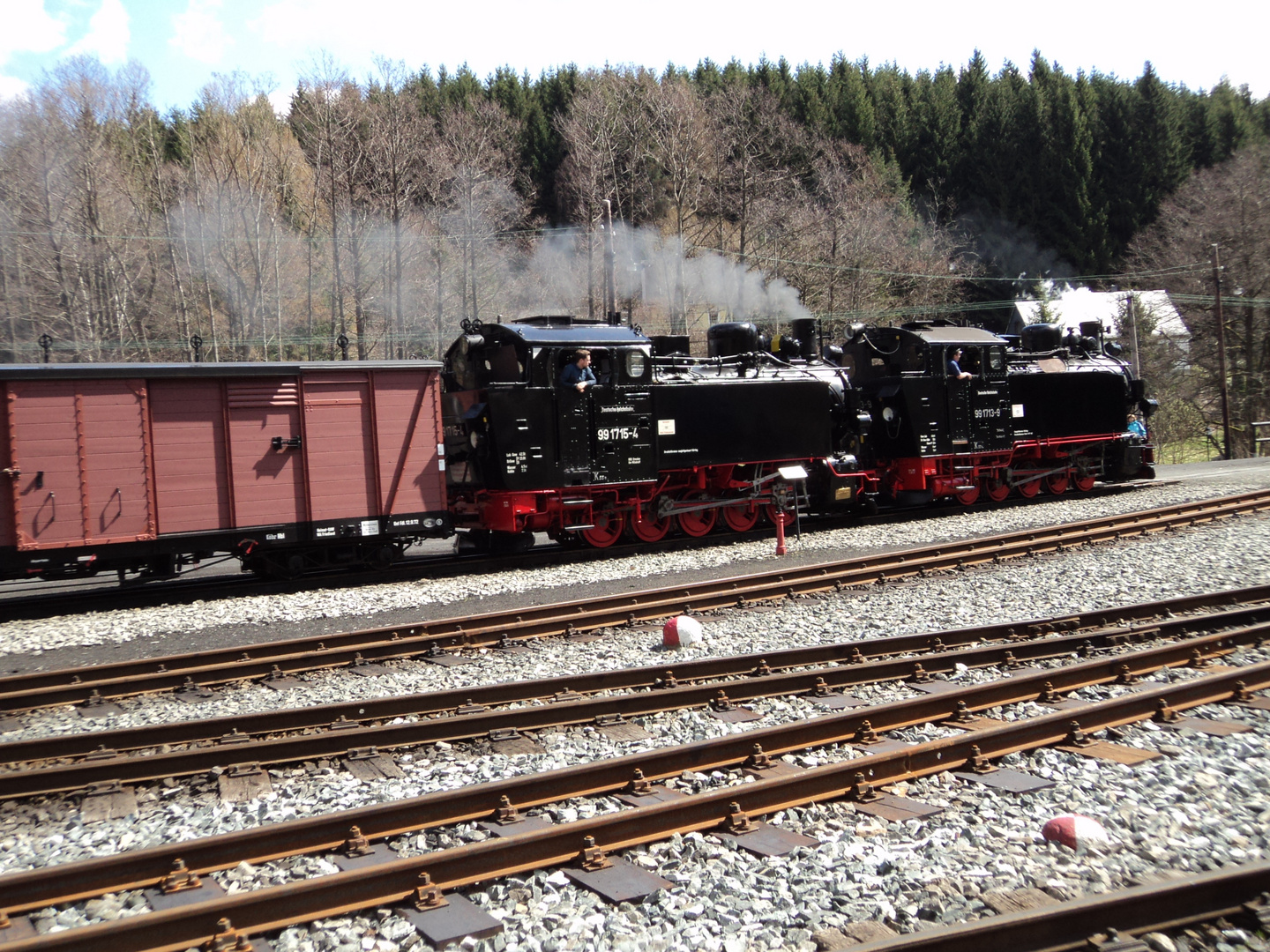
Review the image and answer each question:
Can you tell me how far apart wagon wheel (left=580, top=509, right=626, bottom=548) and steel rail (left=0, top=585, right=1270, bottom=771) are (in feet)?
23.0

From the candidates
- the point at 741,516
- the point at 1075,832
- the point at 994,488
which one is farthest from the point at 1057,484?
the point at 1075,832

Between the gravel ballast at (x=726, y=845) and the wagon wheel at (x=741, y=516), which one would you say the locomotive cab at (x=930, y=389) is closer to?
the wagon wheel at (x=741, y=516)

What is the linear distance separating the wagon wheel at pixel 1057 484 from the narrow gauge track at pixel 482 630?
7.45 meters

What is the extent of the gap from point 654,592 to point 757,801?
5.73 m

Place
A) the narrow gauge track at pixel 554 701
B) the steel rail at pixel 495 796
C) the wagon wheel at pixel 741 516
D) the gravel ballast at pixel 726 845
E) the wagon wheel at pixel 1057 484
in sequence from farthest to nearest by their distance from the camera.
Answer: the wagon wheel at pixel 1057 484 → the wagon wheel at pixel 741 516 → the narrow gauge track at pixel 554 701 → the steel rail at pixel 495 796 → the gravel ballast at pixel 726 845

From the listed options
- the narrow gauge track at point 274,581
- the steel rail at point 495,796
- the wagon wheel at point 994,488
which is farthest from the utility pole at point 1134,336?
the steel rail at point 495,796

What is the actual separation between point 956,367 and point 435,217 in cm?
2281

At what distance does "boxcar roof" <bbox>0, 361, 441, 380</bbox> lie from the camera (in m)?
11.2

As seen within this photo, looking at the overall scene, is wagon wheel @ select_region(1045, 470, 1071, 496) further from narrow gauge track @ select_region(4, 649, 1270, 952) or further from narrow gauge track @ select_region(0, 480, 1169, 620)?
narrow gauge track @ select_region(4, 649, 1270, 952)

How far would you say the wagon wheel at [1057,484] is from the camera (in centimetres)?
2080

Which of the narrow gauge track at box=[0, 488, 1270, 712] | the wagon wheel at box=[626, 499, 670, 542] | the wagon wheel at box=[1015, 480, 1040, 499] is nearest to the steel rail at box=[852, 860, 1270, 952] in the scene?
the narrow gauge track at box=[0, 488, 1270, 712]

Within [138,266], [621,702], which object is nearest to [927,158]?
[138,266]

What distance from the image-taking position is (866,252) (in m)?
46.3

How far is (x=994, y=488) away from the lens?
1966 centimetres
